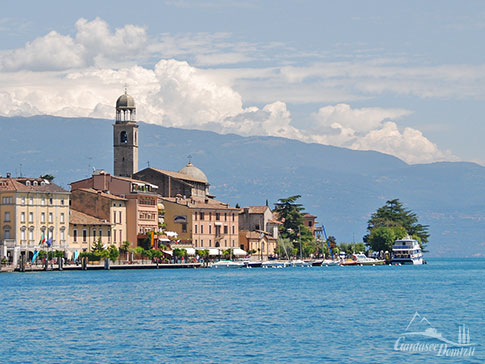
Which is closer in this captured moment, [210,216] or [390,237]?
[210,216]

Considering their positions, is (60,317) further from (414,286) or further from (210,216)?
(210,216)

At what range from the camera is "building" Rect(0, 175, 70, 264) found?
107 metres

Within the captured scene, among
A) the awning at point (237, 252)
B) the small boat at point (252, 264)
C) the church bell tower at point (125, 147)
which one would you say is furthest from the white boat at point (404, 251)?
the church bell tower at point (125, 147)

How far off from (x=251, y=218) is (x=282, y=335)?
115443 millimetres

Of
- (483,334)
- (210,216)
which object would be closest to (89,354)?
(483,334)

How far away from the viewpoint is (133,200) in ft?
413

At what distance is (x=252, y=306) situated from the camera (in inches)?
2359

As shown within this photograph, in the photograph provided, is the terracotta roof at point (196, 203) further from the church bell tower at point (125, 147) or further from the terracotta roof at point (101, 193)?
the terracotta roof at point (101, 193)

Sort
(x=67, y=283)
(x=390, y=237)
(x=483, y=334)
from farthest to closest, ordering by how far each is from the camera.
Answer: (x=390, y=237), (x=67, y=283), (x=483, y=334)

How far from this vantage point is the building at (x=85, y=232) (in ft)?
377

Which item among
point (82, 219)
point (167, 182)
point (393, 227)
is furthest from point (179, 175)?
point (393, 227)

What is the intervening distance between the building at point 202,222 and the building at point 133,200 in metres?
5.82

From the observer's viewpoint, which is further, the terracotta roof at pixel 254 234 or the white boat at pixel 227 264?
the terracotta roof at pixel 254 234
